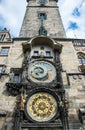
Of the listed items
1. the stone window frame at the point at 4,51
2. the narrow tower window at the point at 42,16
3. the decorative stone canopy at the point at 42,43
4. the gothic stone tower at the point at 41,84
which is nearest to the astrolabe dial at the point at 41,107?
the gothic stone tower at the point at 41,84

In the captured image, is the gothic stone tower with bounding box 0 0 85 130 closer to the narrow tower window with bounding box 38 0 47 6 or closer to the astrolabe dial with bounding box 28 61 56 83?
the astrolabe dial with bounding box 28 61 56 83

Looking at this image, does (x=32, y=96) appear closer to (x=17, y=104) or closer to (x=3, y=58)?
(x=17, y=104)

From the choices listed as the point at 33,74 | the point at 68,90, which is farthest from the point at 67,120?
the point at 33,74

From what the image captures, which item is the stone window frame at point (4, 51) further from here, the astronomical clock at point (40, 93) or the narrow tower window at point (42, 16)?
the narrow tower window at point (42, 16)

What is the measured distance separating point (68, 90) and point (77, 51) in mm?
6665

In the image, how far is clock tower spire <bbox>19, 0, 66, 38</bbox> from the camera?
19.6 m

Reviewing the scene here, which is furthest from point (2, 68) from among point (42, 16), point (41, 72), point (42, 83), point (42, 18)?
point (42, 16)

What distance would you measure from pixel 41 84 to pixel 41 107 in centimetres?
193

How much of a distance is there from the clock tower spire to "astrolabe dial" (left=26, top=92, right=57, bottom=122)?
890 cm

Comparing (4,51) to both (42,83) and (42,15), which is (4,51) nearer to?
(42,83)

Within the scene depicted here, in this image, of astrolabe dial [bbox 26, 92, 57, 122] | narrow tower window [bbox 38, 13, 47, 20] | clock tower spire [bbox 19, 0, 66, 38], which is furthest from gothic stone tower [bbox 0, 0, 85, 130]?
narrow tower window [bbox 38, 13, 47, 20]

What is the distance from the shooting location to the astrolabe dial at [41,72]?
44.4 feet

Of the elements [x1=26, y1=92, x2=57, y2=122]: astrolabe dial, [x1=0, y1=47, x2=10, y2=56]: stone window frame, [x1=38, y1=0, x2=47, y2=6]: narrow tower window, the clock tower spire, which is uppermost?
[x1=38, y1=0, x2=47, y2=6]: narrow tower window

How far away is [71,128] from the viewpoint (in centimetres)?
1054
